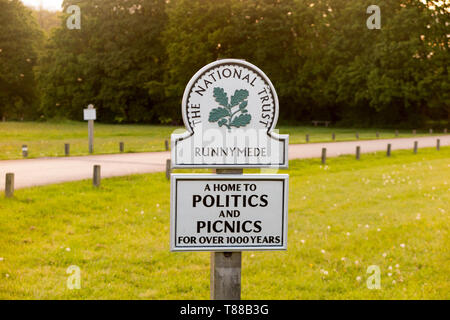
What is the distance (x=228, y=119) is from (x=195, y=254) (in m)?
4.46

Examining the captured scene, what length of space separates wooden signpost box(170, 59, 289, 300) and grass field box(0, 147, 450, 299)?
8.31ft

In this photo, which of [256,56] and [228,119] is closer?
[228,119]

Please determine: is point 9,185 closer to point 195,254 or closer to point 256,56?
point 195,254

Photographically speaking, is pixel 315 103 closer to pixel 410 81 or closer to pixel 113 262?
pixel 410 81

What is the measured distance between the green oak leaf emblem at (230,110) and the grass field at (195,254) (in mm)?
2981

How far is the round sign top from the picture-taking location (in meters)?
3.13

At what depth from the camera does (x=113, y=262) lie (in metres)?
6.82

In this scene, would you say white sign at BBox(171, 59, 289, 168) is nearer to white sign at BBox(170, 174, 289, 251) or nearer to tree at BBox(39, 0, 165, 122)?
white sign at BBox(170, 174, 289, 251)

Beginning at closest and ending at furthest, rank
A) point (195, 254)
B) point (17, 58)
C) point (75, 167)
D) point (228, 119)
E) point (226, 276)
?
point (228, 119) → point (226, 276) → point (195, 254) → point (75, 167) → point (17, 58)

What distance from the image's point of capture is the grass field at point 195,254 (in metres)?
5.85

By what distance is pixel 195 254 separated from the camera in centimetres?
730

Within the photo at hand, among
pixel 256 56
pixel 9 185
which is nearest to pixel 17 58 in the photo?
pixel 256 56

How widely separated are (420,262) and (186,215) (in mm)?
4599
